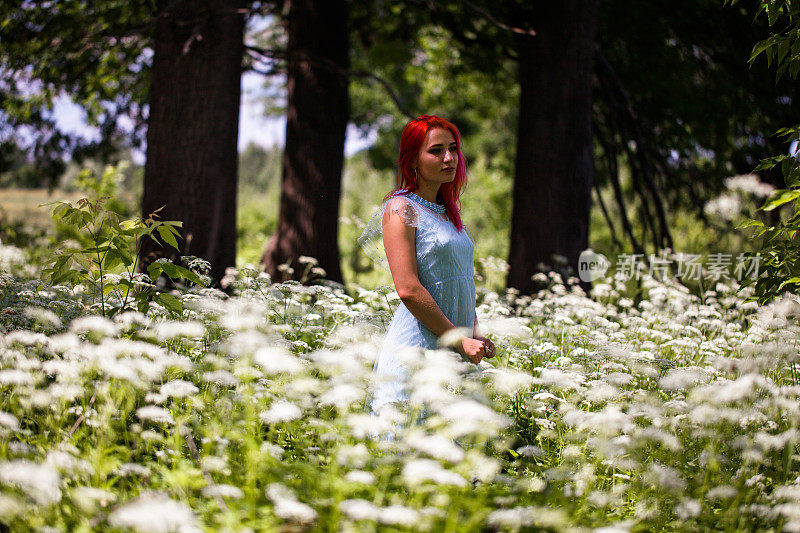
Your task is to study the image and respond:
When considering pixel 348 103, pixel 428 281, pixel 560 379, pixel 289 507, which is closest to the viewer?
pixel 289 507

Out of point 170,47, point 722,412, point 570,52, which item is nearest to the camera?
point 722,412

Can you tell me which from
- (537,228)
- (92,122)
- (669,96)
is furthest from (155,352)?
(92,122)

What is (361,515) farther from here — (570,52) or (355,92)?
(355,92)

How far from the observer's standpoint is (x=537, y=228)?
21.8 ft

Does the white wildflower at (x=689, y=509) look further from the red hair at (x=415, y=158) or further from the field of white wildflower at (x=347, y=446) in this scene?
the red hair at (x=415, y=158)

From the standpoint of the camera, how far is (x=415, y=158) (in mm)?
3182

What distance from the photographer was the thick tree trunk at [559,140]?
6.54 meters

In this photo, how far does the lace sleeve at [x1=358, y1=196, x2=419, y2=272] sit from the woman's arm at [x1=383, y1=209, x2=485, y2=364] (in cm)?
3

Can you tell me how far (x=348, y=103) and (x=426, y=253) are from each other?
5.09 meters

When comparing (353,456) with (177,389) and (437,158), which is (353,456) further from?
(437,158)

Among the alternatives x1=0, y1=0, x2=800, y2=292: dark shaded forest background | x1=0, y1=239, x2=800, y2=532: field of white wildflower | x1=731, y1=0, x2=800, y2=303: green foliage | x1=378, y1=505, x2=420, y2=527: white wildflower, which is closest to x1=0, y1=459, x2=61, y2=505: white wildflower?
x1=0, y1=239, x2=800, y2=532: field of white wildflower

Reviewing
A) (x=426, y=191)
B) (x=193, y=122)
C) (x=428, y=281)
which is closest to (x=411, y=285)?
(x=428, y=281)

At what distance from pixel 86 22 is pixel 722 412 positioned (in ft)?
26.9

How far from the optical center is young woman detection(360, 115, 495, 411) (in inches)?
112
